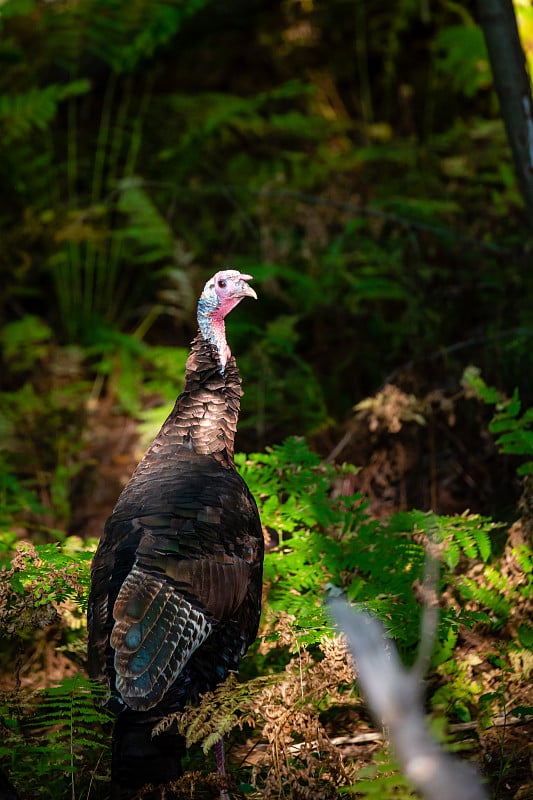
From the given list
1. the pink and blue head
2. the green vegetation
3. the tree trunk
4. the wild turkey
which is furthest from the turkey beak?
the tree trunk

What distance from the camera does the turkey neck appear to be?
4.16 m

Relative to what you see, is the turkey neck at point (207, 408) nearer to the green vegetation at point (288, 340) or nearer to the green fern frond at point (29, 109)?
the green vegetation at point (288, 340)

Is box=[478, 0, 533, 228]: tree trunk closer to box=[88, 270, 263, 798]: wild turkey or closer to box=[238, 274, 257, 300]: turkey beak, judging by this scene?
box=[238, 274, 257, 300]: turkey beak

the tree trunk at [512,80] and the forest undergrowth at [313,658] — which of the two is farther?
the tree trunk at [512,80]

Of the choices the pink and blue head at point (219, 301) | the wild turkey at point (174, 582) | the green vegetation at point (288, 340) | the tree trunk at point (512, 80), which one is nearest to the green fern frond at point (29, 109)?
the green vegetation at point (288, 340)

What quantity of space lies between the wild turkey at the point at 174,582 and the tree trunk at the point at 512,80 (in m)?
2.11

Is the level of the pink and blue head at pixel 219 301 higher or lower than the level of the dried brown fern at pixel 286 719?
higher

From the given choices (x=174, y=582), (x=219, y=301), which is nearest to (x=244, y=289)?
(x=219, y=301)

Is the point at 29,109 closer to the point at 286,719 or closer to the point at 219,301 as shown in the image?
the point at 219,301

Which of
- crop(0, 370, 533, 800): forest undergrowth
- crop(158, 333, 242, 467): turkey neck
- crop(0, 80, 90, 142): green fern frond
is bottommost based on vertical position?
crop(0, 370, 533, 800): forest undergrowth

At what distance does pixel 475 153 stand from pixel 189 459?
5.22 metres

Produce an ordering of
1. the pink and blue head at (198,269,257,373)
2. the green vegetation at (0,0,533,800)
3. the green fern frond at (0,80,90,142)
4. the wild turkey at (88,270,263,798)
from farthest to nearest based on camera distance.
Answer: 1. the green fern frond at (0,80,90,142)
2. the pink and blue head at (198,269,257,373)
3. the green vegetation at (0,0,533,800)
4. the wild turkey at (88,270,263,798)

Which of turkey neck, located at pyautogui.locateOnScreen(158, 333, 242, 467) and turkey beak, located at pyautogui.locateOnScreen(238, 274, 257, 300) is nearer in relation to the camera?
turkey neck, located at pyautogui.locateOnScreen(158, 333, 242, 467)

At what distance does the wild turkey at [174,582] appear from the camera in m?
3.06
